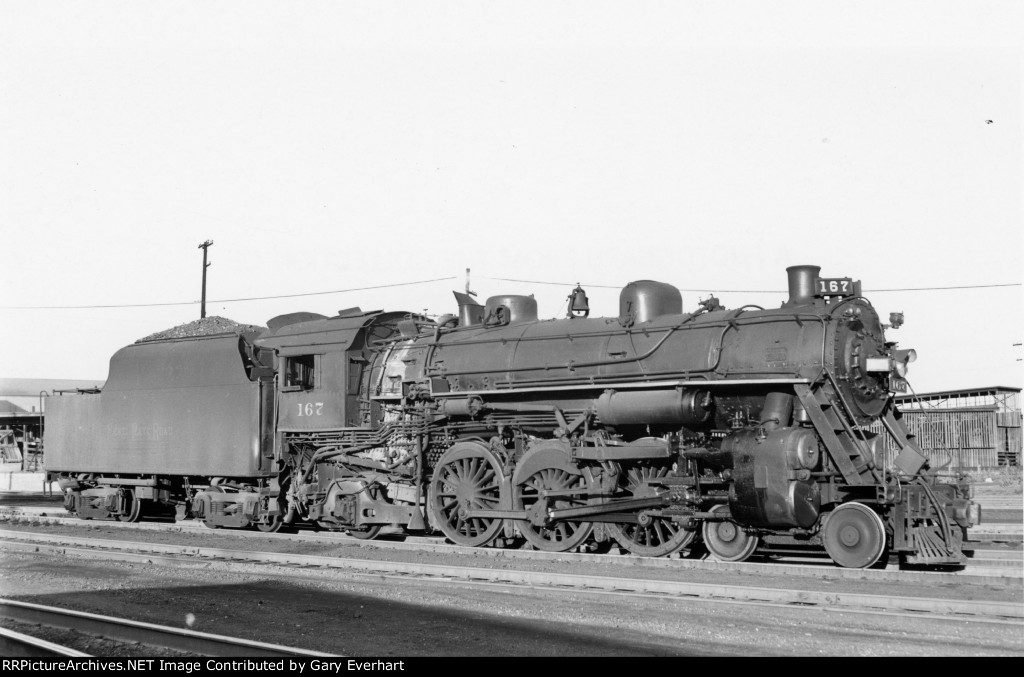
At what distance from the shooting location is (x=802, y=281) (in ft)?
38.7

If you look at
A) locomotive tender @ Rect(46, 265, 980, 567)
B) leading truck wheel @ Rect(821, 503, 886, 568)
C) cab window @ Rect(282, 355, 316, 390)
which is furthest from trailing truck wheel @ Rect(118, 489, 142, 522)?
leading truck wheel @ Rect(821, 503, 886, 568)

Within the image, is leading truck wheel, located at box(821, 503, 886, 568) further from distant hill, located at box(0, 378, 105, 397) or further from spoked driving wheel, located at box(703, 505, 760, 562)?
→ distant hill, located at box(0, 378, 105, 397)

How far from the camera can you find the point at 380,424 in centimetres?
1467

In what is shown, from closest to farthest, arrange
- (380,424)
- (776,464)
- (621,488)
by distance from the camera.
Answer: (776,464), (621,488), (380,424)

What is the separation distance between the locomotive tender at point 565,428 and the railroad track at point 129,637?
19.3ft

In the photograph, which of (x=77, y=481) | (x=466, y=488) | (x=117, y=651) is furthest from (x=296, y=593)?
(x=77, y=481)

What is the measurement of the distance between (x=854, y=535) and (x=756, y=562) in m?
1.46

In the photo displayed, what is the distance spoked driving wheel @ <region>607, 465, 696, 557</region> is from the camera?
11617 mm

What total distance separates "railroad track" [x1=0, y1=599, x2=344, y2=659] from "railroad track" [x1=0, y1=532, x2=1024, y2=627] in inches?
125

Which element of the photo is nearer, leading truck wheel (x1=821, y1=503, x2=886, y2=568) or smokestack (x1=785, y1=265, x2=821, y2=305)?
leading truck wheel (x1=821, y1=503, x2=886, y2=568)

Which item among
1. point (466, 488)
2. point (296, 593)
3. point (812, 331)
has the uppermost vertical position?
point (812, 331)

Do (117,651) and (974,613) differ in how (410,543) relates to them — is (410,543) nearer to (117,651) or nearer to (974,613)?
(117,651)

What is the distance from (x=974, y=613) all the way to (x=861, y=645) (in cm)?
160

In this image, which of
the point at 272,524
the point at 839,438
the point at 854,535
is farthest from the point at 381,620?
the point at 272,524
